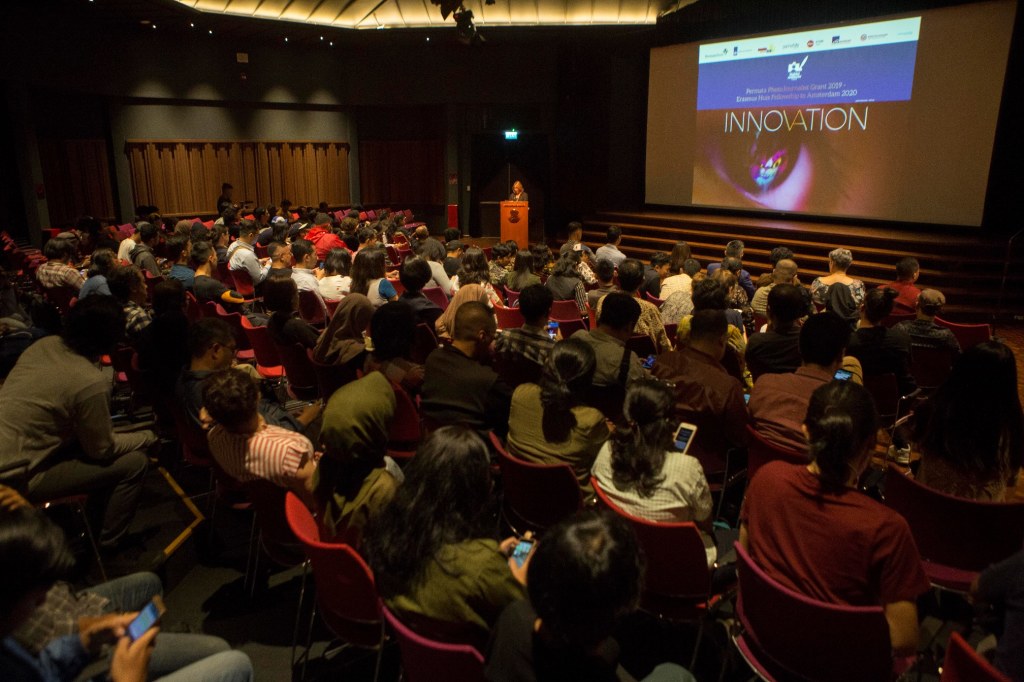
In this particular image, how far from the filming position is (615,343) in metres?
3.87

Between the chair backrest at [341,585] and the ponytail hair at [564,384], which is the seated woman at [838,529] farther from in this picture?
the chair backrest at [341,585]

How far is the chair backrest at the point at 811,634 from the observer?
6.14 ft

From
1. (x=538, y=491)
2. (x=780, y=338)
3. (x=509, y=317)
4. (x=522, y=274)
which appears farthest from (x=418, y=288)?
(x=538, y=491)

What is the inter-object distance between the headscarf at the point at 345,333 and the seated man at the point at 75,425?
1300 millimetres

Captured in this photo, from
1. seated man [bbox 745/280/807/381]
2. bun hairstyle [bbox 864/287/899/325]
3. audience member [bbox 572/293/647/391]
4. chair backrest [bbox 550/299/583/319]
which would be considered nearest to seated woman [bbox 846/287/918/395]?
bun hairstyle [bbox 864/287/899/325]

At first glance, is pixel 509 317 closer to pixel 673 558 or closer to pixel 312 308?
pixel 312 308

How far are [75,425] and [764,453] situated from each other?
126 inches

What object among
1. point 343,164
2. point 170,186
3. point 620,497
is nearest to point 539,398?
point 620,497

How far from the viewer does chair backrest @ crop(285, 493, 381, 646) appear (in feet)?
6.89

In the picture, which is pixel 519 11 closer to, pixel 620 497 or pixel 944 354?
pixel 944 354

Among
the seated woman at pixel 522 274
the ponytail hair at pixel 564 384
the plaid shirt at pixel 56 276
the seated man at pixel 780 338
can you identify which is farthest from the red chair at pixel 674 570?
the plaid shirt at pixel 56 276

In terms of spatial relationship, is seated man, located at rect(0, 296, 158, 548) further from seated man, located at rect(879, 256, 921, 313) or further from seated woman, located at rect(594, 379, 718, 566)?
seated man, located at rect(879, 256, 921, 313)

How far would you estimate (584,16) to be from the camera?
13.9 m

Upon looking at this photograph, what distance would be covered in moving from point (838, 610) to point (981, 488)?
4.90 feet
